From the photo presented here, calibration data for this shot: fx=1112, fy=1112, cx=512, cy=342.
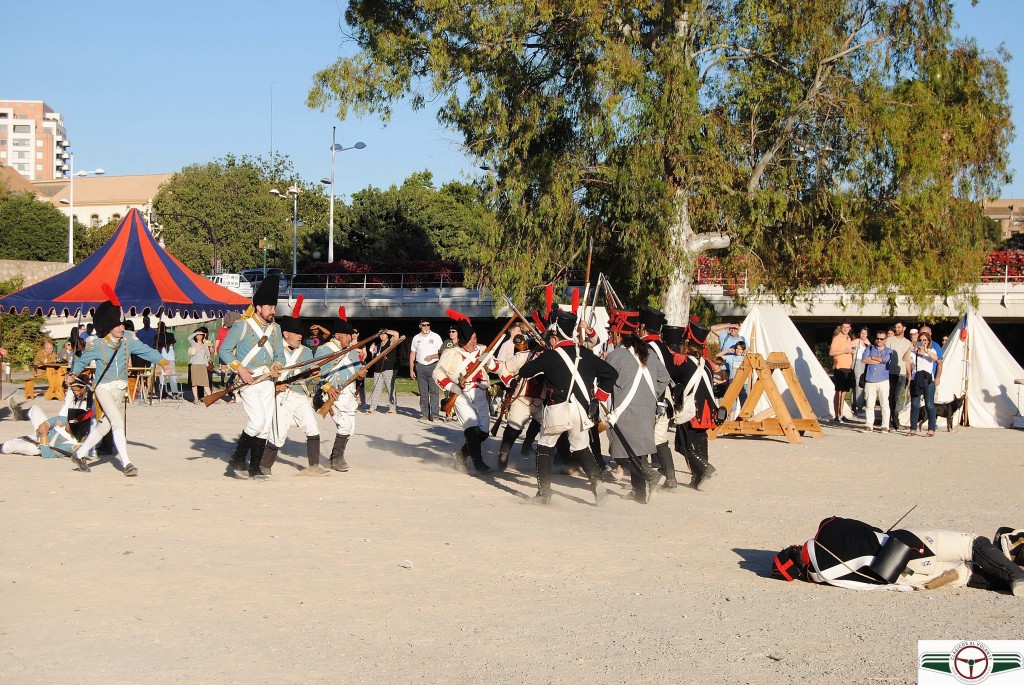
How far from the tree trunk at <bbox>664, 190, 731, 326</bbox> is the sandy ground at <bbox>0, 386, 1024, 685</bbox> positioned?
29.2 feet

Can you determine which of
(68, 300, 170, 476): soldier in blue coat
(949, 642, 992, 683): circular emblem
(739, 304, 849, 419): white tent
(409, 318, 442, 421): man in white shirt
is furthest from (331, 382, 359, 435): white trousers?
(739, 304, 849, 419): white tent

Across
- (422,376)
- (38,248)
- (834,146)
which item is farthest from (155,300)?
(38,248)

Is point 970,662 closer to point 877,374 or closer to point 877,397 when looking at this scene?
point 877,374

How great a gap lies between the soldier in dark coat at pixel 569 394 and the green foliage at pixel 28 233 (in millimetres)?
62649

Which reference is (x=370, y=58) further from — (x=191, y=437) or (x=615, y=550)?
(x=615, y=550)

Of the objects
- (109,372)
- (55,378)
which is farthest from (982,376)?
(55,378)

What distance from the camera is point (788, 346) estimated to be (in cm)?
1956

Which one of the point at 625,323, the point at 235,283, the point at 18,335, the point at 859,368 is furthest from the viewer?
the point at 235,283

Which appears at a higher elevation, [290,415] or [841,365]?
[841,365]

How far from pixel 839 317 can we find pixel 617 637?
1197 inches

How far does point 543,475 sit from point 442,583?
131 inches

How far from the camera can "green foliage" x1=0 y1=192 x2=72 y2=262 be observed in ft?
217

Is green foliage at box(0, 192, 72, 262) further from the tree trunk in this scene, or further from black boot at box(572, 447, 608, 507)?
black boot at box(572, 447, 608, 507)

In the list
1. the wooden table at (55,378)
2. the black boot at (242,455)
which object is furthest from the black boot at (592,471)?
the wooden table at (55,378)
